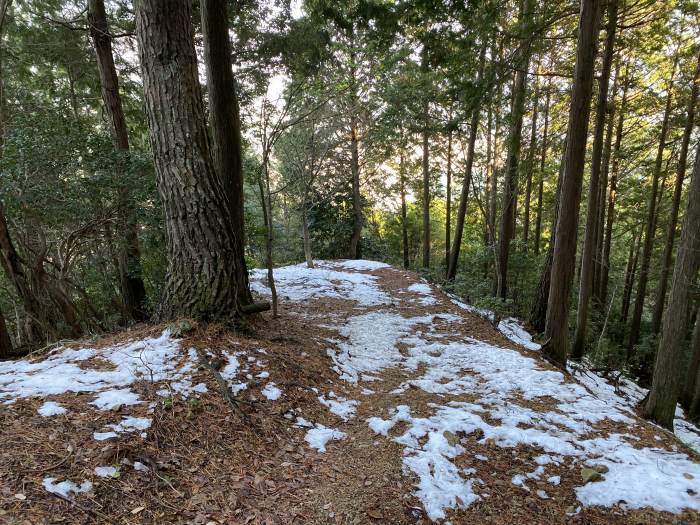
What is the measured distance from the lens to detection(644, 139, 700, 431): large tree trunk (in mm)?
4461

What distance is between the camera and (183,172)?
3666 mm

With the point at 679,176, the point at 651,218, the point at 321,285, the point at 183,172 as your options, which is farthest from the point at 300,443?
the point at 651,218

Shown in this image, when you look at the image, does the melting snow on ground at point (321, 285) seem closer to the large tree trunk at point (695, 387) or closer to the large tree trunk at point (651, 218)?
the large tree trunk at point (695, 387)

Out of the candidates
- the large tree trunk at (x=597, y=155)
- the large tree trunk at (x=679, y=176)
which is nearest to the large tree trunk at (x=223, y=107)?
the large tree trunk at (x=597, y=155)

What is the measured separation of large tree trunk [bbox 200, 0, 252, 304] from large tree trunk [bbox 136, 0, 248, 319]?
50 centimetres

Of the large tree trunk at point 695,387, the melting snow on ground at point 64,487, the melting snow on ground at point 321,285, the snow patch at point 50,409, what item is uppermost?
the snow patch at point 50,409

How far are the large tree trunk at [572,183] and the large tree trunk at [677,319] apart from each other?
1.17 meters

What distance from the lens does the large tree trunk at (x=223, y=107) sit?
4641 millimetres

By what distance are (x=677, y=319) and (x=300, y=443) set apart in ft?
16.5

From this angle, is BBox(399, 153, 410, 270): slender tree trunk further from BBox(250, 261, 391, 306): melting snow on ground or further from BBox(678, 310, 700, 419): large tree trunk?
BBox(678, 310, 700, 419): large tree trunk

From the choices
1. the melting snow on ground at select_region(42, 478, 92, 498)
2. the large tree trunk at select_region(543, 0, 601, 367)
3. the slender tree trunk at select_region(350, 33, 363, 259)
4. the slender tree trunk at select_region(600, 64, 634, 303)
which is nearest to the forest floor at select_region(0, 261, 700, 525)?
the melting snow on ground at select_region(42, 478, 92, 498)

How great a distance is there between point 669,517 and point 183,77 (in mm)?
5016

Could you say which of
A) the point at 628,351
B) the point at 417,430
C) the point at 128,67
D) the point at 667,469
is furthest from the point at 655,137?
the point at 128,67

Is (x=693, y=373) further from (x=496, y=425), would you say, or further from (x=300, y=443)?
(x=300, y=443)
